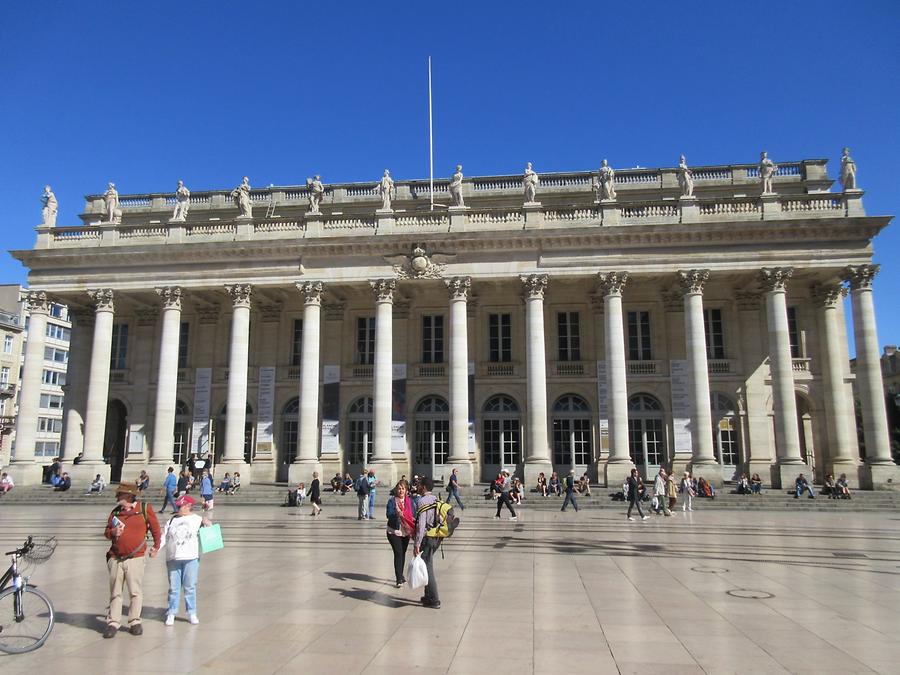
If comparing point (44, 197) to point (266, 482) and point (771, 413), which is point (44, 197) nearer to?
point (266, 482)

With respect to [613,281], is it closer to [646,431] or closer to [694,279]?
[694,279]

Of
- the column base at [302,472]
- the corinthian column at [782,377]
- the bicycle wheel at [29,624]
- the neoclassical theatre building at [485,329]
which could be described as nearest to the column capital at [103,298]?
the neoclassical theatre building at [485,329]

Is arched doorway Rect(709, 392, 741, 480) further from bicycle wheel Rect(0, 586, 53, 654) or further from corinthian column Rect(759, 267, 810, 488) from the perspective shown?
bicycle wheel Rect(0, 586, 53, 654)

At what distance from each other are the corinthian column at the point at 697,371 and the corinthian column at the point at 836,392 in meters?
5.00

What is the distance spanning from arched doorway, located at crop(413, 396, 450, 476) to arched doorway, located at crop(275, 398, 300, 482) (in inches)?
235

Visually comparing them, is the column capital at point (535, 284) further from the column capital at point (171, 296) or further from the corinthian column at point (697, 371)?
the column capital at point (171, 296)

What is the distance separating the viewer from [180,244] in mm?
30312

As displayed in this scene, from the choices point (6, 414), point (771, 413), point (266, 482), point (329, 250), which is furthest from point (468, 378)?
point (6, 414)

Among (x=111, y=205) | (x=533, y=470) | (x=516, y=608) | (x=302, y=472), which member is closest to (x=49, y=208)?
(x=111, y=205)

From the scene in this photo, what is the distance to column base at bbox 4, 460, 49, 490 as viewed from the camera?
29.5 metres

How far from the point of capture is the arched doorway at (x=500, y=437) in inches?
1238

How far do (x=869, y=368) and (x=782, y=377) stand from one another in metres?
3.19

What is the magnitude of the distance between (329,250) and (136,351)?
12190 mm

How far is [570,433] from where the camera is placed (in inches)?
1233
